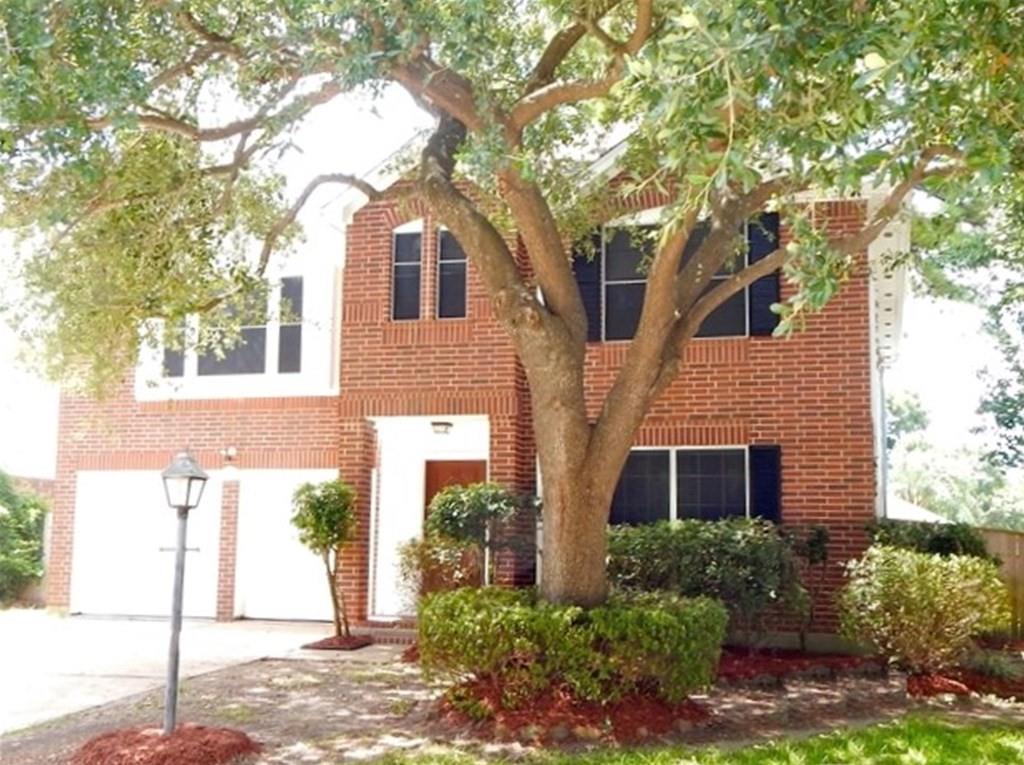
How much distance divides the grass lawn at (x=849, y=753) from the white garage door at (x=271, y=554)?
8889 mm

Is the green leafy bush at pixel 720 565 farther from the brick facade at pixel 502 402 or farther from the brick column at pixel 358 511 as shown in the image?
the brick column at pixel 358 511

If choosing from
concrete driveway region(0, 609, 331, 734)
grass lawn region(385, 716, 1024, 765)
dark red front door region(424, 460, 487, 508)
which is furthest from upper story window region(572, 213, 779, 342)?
grass lawn region(385, 716, 1024, 765)

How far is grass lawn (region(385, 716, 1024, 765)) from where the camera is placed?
731 cm

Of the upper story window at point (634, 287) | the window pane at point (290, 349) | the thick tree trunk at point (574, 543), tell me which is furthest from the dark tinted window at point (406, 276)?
the thick tree trunk at point (574, 543)

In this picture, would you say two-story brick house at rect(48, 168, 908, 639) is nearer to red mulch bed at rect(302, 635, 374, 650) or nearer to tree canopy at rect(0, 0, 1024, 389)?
red mulch bed at rect(302, 635, 374, 650)

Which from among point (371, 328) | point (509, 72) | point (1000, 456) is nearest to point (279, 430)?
point (371, 328)

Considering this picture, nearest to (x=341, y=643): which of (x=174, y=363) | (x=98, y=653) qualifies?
(x=98, y=653)

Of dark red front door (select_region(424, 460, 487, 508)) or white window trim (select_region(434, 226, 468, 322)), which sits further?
dark red front door (select_region(424, 460, 487, 508))

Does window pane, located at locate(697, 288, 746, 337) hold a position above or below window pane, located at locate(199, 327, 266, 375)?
above

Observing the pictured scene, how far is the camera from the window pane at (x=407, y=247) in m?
14.8

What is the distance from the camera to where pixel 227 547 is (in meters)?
16.2

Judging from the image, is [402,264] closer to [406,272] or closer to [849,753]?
[406,272]

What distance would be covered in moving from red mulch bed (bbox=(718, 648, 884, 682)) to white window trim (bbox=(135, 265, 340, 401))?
7327mm

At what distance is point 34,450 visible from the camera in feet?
90.8
